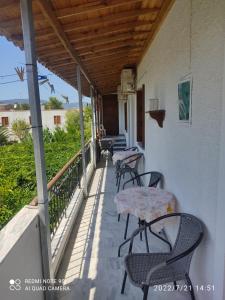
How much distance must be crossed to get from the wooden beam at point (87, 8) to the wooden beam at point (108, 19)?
237mm

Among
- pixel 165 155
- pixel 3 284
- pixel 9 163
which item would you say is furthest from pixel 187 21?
pixel 9 163

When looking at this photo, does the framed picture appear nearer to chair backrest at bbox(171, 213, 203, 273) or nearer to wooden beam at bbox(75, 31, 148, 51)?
chair backrest at bbox(171, 213, 203, 273)

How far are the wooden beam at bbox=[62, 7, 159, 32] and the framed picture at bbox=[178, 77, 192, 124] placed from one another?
0.89 meters

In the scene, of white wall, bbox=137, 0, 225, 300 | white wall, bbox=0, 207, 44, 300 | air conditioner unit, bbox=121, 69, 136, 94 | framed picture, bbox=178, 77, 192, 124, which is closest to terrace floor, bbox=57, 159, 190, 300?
white wall, bbox=0, 207, 44, 300

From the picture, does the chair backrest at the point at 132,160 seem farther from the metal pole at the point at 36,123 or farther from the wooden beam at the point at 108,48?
the metal pole at the point at 36,123

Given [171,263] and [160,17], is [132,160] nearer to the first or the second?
[160,17]

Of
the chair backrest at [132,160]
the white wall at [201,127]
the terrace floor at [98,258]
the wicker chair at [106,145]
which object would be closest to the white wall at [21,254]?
the terrace floor at [98,258]

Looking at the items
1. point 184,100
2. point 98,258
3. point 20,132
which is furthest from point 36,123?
point 20,132

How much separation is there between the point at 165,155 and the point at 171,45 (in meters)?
1.19

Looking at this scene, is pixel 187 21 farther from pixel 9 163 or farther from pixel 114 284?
pixel 9 163

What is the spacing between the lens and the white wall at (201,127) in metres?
1.42

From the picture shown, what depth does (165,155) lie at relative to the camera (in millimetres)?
2877

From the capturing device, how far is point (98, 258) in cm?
250

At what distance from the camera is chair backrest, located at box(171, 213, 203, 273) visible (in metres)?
1.68
